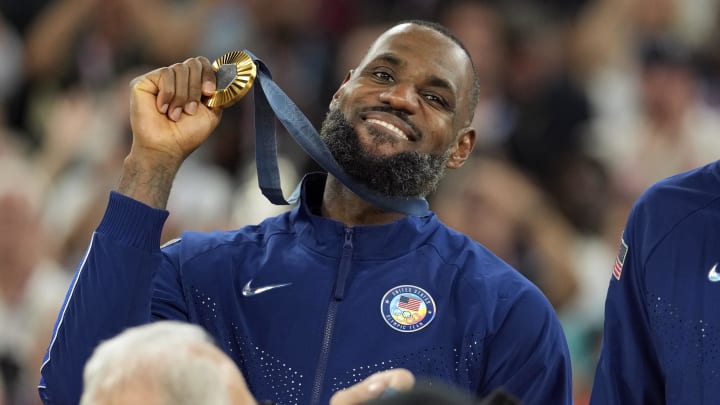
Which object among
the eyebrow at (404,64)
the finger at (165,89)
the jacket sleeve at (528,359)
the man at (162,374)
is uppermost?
the eyebrow at (404,64)

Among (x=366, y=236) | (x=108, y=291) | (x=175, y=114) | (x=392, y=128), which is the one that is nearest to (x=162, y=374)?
(x=108, y=291)

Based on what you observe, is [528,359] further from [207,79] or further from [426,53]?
[207,79]

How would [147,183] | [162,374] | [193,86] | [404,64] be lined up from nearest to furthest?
[162,374] < [147,183] < [193,86] < [404,64]

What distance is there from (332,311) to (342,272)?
13cm

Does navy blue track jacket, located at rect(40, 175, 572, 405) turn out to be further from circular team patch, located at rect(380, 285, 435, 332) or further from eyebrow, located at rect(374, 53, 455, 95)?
eyebrow, located at rect(374, 53, 455, 95)

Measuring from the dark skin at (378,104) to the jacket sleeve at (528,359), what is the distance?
1.88ft

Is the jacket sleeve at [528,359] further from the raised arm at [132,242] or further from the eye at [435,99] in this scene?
the raised arm at [132,242]

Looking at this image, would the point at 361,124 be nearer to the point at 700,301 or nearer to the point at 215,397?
the point at 700,301

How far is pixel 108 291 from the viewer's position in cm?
370

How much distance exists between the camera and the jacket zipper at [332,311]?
3.94 metres

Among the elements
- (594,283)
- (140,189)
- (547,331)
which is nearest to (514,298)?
(547,331)

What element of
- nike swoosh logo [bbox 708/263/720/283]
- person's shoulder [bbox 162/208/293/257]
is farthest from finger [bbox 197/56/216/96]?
nike swoosh logo [bbox 708/263/720/283]

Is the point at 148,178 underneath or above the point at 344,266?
above

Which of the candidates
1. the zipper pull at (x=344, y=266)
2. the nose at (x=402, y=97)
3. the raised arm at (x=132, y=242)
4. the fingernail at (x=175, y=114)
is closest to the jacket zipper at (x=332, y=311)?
the zipper pull at (x=344, y=266)
